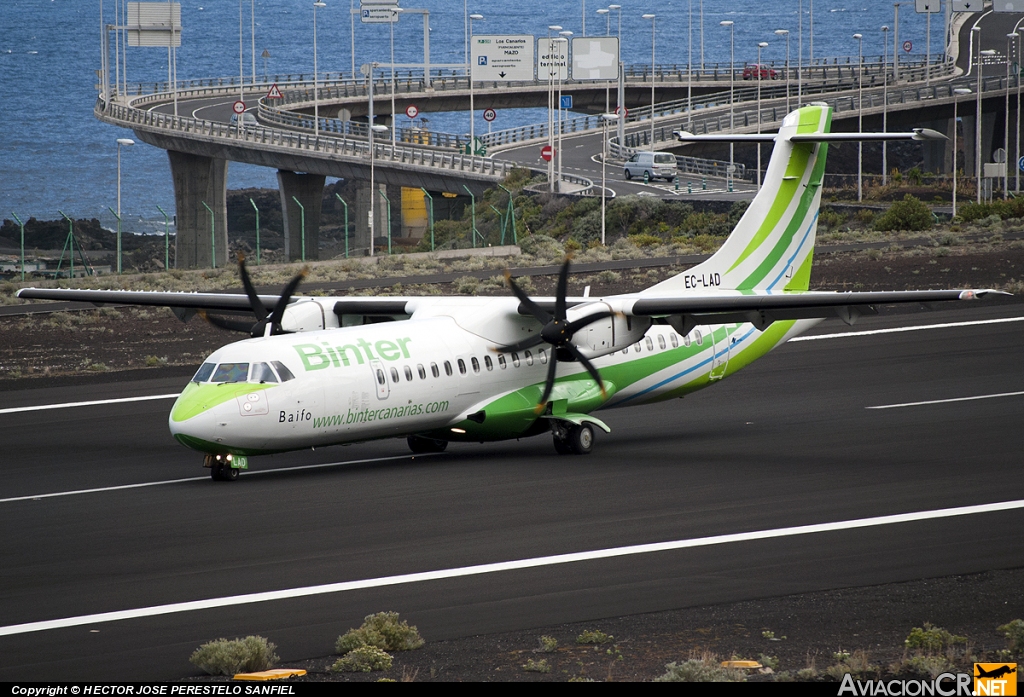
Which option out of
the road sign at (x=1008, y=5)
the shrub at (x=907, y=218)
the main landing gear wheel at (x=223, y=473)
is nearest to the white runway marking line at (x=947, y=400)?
the main landing gear wheel at (x=223, y=473)

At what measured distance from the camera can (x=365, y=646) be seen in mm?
12539

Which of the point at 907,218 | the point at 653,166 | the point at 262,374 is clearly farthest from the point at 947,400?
the point at 653,166

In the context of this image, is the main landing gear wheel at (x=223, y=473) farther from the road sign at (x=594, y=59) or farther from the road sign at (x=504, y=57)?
the road sign at (x=594, y=59)

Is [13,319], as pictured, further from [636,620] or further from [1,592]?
[636,620]

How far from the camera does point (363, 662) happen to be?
39.9 feet

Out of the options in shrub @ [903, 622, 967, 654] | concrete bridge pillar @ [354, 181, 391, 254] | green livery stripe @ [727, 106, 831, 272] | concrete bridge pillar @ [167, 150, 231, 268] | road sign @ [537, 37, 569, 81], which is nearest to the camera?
shrub @ [903, 622, 967, 654]

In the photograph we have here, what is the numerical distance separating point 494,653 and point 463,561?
3.82 m

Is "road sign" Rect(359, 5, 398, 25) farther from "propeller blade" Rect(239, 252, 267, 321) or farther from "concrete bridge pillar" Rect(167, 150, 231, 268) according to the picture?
"propeller blade" Rect(239, 252, 267, 321)

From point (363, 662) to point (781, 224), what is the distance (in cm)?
1986

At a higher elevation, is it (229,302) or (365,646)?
(229,302)

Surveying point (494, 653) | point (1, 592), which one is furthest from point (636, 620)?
point (1, 592)

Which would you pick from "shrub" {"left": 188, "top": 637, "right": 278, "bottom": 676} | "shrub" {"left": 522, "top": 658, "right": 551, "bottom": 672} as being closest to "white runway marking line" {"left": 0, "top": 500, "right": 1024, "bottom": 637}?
"shrub" {"left": 188, "top": 637, "right": 278, "bottom": 676}

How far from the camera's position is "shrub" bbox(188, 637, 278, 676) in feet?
39.2

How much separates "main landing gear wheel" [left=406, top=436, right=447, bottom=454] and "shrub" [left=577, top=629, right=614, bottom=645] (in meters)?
12.9
